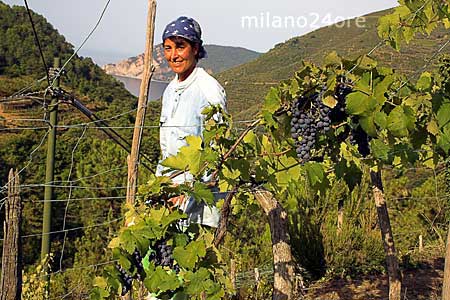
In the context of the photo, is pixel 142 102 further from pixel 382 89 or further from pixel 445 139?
pixel 445 139

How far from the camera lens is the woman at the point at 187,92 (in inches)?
78.0

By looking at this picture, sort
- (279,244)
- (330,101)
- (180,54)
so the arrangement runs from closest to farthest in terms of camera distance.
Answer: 1. (330,101)
2. (180,54)
3. (279,244)

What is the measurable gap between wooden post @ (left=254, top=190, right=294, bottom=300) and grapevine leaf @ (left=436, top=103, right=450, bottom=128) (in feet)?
2.99

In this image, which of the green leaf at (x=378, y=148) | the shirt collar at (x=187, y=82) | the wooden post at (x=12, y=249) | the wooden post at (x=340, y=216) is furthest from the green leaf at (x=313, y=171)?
the wooden post at (x=340, y=216)

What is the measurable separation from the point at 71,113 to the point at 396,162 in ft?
52.6

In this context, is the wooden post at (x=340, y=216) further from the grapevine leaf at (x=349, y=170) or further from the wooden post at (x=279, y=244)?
the grapevine leaf at (x=349, y=170)

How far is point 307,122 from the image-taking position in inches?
64.1

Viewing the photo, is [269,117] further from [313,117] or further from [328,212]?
[328,212]

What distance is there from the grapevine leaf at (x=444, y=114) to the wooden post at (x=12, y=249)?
147 cm

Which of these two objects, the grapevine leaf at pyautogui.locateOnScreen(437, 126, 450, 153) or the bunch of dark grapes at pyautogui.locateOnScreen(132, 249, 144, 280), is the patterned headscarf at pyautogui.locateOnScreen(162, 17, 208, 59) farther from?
the grapevine leaf at pyautogui.locateOnScreen(437, 126, 450, 153)

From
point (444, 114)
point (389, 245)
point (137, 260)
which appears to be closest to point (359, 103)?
point (444, 114)

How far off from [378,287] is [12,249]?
11.0 feet

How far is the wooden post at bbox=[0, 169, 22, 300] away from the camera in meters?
1.90

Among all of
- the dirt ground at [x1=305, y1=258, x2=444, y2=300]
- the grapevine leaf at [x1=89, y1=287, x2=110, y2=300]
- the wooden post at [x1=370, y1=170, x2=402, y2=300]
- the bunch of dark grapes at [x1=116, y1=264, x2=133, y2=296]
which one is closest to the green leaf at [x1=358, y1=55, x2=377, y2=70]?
the bunch of dark grapes at [x1=116, y1=264, x2=133, y2=296]
